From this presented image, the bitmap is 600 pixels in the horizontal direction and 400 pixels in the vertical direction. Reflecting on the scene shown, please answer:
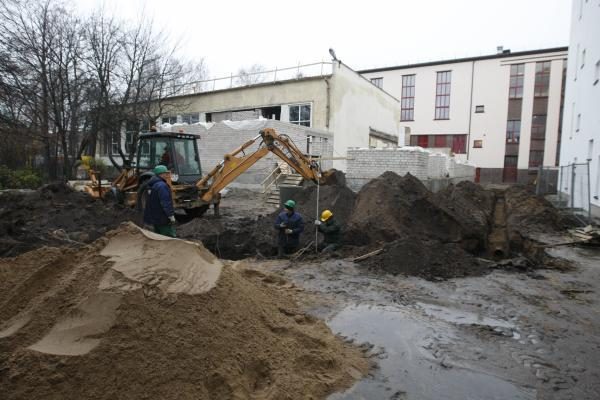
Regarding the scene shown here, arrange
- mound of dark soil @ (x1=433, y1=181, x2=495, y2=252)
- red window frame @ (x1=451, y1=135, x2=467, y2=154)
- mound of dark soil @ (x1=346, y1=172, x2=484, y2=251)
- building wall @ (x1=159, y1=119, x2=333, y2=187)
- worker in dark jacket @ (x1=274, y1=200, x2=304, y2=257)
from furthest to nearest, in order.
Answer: red window frame @ (x1=451, y1=135, x2=467, y2=154)
building wall @ (x1=159, y1=119, x2=333, y2=187)
mound of dark soil @ (x1=433, y1=181, x2=495, y2=252)
mound of dark soil @ (x1=346, y1=172, x2=484, y2=251)
worker in dark jacket @ (x1=274, y1=200, x2=304, y2=257)

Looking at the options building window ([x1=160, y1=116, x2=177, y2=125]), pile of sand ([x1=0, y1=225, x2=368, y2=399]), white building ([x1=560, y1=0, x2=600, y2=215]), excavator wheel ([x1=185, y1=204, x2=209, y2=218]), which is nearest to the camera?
pile of sand ([x1=0, y1=225, x2=368, y2=399])

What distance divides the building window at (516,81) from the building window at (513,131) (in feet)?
9.44

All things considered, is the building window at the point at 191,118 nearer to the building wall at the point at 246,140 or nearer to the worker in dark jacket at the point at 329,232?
the building wall at the point at 246,140

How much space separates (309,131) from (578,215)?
42.2 ft

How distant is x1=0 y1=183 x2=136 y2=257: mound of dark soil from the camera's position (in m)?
8.20

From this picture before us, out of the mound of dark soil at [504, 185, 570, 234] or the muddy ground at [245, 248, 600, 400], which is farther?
the mound of dark soil at [504, 185, 570, 234]

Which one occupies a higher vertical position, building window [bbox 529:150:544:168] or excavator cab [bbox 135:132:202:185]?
building window [bbox 529:150:544:168]

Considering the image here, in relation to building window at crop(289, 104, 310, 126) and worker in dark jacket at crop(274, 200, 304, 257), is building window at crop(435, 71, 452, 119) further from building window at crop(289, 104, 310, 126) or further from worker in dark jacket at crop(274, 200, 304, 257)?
worker in dark jacket at crop(274, 200, 304, 257)

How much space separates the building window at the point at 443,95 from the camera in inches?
1919

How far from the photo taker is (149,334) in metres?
2.97

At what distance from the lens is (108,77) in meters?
21.4

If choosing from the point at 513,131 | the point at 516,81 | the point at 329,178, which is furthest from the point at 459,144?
the point at 329,178

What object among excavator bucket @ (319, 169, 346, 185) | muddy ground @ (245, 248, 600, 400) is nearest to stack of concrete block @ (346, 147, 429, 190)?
excavator bucket @ (319, 169, 346, 185)

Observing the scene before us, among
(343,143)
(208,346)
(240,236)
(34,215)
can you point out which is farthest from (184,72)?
(208,346)
